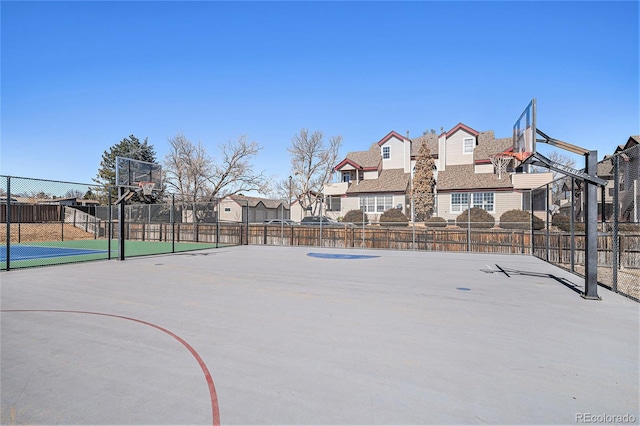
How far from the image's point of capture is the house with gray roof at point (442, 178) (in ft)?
80.7

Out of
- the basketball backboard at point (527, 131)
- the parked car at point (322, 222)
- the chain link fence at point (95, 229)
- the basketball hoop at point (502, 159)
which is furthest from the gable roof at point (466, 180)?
the basketball backboard at point (527, 131)

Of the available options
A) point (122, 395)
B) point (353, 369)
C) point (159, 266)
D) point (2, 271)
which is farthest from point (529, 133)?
point (2, 271)

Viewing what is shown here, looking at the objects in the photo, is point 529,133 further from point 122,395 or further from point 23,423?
point 23,423

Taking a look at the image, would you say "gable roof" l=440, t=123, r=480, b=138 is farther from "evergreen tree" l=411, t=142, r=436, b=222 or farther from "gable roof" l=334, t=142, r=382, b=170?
"gable roof" l=334, t=142, r=382, b=170

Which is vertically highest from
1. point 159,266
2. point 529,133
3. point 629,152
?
point 529,133

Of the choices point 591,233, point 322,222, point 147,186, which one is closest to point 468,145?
point 322,222

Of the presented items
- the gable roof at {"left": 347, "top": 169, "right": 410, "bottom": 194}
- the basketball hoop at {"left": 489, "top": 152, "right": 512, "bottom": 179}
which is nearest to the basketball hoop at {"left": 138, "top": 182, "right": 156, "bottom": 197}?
the basketball hoop at {"left": 489, "top": 152, "right": 512, "bottom": 179}

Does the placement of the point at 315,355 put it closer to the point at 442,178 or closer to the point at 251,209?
the point at 442,178

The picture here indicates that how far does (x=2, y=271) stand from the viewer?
1005 centimetres

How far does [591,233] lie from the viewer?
6.96 m

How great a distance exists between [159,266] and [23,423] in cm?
934

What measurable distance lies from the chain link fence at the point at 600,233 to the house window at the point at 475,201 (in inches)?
369

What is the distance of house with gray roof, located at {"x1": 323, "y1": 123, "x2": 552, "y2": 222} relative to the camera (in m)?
24.6

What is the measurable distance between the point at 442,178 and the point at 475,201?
3490 millimetres
